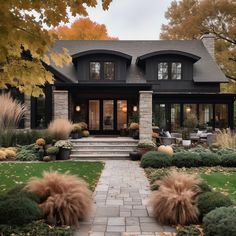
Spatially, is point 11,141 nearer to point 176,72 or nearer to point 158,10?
point 176,72

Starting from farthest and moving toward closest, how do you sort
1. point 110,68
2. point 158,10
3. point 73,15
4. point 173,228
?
point 158,10, point 110,68, point 173,228, point 73,15

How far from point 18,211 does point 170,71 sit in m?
17.8

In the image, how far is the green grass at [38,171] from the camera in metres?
Answer: 9.14

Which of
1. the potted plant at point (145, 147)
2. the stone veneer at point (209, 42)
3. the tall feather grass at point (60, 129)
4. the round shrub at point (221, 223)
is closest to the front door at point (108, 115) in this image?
the tall feather grass at point (60, 129)

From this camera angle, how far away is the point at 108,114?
810 inches

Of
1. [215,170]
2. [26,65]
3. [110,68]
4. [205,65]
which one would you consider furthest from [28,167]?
[205,65]

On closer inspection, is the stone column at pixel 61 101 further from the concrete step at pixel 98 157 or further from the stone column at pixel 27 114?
the concrete step at pixel 98 157

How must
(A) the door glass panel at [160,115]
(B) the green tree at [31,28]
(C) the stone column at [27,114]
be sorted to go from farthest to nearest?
(A) the door glass panel at [160,115] < (C) the stone column at [27,114] < (B) the green tree at [31,28]

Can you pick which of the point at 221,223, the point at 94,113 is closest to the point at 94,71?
the point at 94,113

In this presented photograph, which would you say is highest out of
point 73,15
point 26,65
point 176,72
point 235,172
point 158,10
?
point 158,10

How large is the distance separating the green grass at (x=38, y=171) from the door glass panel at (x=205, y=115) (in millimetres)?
10310

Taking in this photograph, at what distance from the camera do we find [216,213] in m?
4.98

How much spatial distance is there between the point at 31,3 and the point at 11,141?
11.6 metres

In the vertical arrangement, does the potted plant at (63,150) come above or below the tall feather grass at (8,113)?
below
